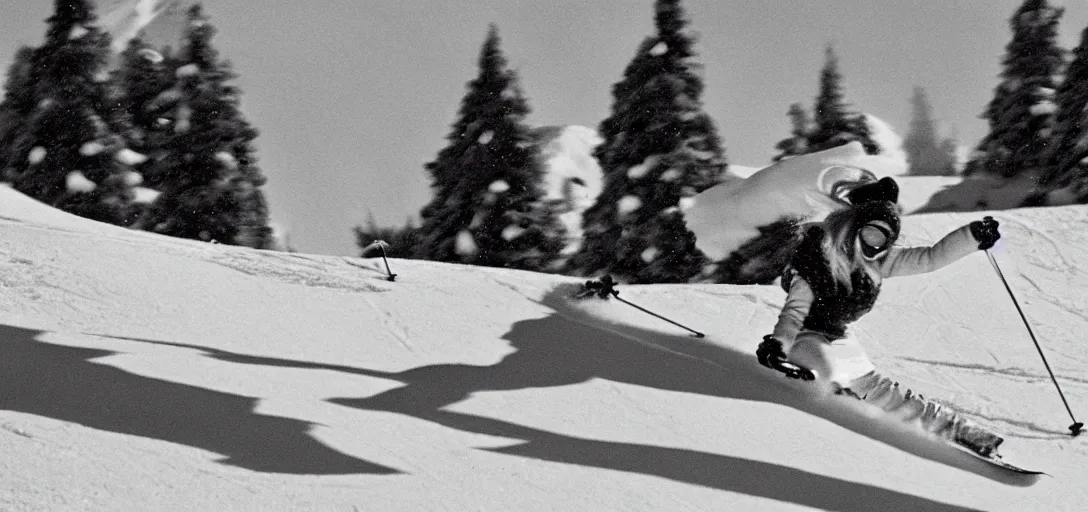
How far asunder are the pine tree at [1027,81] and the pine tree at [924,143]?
1667cm

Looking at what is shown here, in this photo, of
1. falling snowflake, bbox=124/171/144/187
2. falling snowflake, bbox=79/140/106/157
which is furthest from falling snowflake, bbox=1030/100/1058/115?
falling snowflake, bbox=79/140/106/157

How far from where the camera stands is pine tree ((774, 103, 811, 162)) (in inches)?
1242

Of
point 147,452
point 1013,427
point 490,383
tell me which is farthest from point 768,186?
point 147,452

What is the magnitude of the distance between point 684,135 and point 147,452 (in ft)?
72.2

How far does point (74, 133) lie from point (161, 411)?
26207 mm

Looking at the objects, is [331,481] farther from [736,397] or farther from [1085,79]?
[1085,79]

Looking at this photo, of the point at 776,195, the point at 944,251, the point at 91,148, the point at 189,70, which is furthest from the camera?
the point at 189,70

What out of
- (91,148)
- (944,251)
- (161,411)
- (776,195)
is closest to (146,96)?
(91,148)

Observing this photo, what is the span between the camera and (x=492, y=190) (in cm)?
2466

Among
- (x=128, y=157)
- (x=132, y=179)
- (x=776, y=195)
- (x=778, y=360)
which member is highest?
(x=128, y=157)

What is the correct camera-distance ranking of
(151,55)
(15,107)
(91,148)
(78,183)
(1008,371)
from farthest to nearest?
1. (151,55)
2. (15,107)
3. (91,148)
4. (78,183)
5. (1008,371)

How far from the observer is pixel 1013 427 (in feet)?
16.1

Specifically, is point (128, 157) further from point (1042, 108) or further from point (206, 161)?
point (1042, 108)

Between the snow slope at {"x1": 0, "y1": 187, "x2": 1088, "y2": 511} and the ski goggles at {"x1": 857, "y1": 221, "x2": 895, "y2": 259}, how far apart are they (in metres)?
0.93
